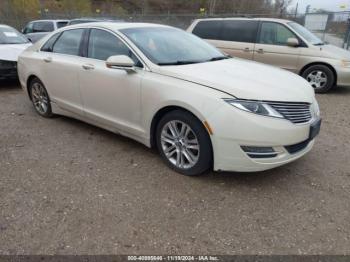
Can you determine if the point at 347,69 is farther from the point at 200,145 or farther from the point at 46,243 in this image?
the point at 46,243

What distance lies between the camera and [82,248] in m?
2.49

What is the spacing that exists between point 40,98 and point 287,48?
555cm

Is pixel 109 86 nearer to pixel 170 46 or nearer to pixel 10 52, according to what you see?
pixel 170 46

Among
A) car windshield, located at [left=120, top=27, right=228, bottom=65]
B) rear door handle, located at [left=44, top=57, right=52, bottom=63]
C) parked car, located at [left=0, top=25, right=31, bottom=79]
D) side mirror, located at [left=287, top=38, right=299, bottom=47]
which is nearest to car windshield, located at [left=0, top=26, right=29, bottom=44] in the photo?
parked car, located at [left=0, top=25, right=31, bottom=79]

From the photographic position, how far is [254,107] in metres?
2.99

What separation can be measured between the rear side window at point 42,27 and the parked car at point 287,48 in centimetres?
919

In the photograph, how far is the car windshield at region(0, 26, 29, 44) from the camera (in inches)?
325

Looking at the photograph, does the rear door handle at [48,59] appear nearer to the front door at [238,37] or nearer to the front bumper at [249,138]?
the front bumper at [249,138]

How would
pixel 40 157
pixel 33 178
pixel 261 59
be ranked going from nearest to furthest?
1. pixel 33 178
2. pixel 40 157
3. pixel 261 59

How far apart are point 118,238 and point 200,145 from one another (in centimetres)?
120

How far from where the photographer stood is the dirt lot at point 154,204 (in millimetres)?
2553

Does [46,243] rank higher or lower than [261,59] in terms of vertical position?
lower

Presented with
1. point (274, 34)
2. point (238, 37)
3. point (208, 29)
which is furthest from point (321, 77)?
point (208, 29)

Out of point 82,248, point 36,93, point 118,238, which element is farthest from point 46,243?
point 36,93
